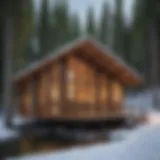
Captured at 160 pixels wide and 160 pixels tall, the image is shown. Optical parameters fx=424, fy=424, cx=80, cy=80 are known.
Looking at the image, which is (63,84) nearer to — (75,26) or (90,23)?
(90,23)

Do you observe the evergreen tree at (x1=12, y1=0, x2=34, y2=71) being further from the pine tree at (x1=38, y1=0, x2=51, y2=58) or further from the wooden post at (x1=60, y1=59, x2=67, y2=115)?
→ the wooden post at (x1=60, y1=59, x2=67, y2=115)

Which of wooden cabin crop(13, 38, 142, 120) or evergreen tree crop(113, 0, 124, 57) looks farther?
evergreen tree crop(113, 0, 124, 57)

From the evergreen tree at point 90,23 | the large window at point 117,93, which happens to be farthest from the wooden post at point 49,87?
the evergreen tree at point 90,23

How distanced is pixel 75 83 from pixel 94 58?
37.2 inches

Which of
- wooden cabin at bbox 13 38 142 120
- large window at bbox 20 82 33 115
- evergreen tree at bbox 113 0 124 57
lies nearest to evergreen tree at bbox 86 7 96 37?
evergreen tree at bbox 113 0 124 57

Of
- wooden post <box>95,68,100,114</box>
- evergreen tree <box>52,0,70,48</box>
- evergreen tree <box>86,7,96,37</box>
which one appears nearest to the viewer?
wooden post <box>95,68,100,114</box>

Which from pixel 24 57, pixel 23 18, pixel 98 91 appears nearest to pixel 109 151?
pixel 98 91

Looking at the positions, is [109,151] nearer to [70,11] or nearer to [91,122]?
[91,122]

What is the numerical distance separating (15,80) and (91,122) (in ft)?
7.72

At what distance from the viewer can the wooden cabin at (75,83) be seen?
11.2 m

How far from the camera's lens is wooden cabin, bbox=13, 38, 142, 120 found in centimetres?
1116

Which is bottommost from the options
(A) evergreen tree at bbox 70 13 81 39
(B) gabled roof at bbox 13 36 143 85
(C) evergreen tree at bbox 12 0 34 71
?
(B) gabled roof at bbox 13 36 143 85

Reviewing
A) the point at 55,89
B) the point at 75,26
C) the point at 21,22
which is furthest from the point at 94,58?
the point at 75,26

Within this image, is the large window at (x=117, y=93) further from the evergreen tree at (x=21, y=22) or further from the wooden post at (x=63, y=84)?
the evergreen tree at (x=21, y=22)
